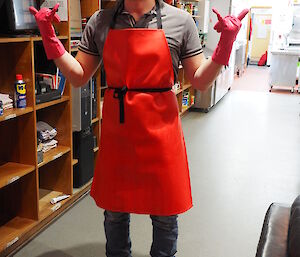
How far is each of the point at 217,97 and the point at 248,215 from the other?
3865 mm

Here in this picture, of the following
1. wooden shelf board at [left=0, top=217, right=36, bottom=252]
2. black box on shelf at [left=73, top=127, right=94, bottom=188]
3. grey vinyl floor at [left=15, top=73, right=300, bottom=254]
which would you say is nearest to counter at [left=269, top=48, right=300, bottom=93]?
grey vinyl floor at [left=15, top=73, right=300, bottom=254]

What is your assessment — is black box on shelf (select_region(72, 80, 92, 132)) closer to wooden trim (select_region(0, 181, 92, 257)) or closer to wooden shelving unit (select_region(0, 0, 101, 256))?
wooden shelving unit (select_region(0, 0, 101, 256))

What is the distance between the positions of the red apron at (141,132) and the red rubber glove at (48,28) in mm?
197

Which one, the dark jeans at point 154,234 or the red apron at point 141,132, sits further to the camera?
the dark jeans at point 154,234

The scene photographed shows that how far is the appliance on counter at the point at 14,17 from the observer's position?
2148 millimetres

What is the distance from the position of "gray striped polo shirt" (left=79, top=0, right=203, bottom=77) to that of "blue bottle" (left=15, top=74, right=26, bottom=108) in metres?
0.79

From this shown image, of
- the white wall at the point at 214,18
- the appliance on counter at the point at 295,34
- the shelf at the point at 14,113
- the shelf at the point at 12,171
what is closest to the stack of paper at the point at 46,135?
the shelf at the point at 12,171

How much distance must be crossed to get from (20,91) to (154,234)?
1165mm

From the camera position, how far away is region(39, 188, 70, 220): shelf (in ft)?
8.46

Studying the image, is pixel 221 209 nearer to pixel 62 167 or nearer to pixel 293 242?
pixel 62 167

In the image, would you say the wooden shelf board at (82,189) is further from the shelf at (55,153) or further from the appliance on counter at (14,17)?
the appliance on counter at (14,17)

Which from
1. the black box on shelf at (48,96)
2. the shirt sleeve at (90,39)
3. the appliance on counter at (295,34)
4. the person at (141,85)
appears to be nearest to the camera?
the person at (141,85)

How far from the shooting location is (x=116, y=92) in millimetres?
1584

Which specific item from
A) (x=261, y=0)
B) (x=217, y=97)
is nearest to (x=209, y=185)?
(x=217, y=97)
